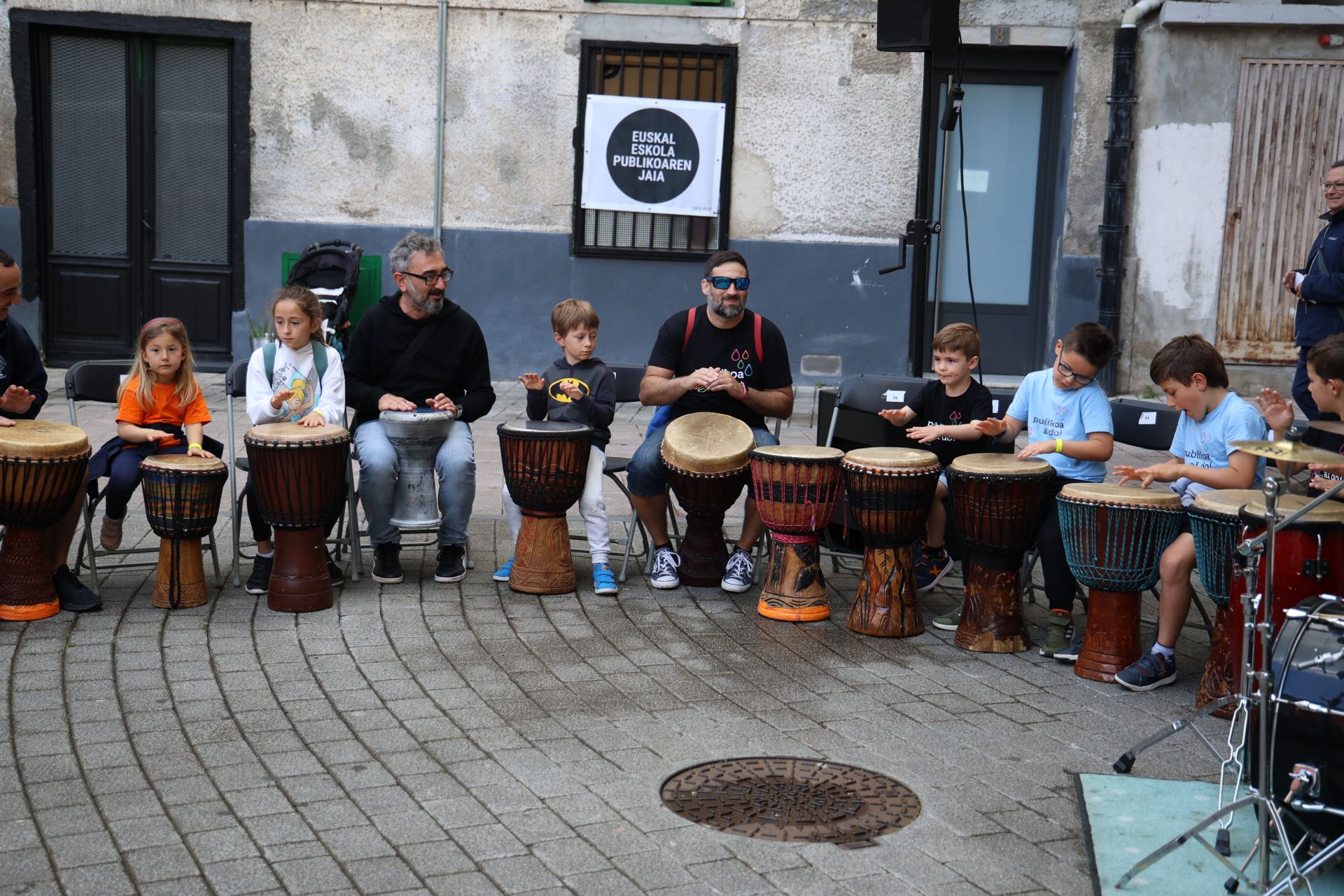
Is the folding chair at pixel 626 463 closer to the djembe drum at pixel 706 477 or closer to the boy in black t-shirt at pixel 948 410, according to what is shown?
the djembe drum at pixel 706 477

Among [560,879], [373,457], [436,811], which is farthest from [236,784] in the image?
[373,457]

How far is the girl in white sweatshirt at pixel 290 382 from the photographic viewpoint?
5488 mm

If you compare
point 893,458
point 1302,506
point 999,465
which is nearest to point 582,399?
point 893,458

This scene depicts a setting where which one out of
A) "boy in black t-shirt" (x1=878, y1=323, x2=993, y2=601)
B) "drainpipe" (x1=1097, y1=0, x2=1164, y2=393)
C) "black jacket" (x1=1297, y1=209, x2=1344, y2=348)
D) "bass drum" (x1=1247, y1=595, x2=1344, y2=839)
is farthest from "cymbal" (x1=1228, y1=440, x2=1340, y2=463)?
"drainpipe" (x1=1097, y1=0, x2=1164, y2=393)

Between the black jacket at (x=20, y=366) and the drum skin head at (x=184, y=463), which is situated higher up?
the black jacket at (x=20, y=366)

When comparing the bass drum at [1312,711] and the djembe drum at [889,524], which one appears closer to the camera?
the bass drum at [1312,711]

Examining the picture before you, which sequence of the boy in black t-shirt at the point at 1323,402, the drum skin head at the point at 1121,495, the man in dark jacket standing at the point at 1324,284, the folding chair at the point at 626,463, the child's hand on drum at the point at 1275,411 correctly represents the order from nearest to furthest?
the boy in black t-shirt at the point at 1323,402
the child's hand on drum at the point at 1275,411
the drum skin head at the point at 1121,495
the folding chair at the point at 626,463
the man in dark jacket standing at the point at 1324,284

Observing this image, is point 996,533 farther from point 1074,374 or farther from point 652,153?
point 652,153

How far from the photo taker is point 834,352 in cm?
1181

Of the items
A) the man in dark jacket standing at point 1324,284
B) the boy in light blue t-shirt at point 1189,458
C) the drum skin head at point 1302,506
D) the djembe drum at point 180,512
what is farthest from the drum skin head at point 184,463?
the man in dark jacket standing at point 1324,284

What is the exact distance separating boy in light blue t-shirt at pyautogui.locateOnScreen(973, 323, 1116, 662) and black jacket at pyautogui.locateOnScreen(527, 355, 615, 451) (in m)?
A: 1.55

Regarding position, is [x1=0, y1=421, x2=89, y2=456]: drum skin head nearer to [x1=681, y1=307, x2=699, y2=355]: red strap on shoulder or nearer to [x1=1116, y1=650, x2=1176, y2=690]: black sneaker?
[x1=681, y1=307, x2=699, y2=355]: red strap on shoulder

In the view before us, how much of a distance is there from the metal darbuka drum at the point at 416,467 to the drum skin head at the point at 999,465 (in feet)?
6.92

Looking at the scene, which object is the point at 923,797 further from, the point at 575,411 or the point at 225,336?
the point at 225,336
